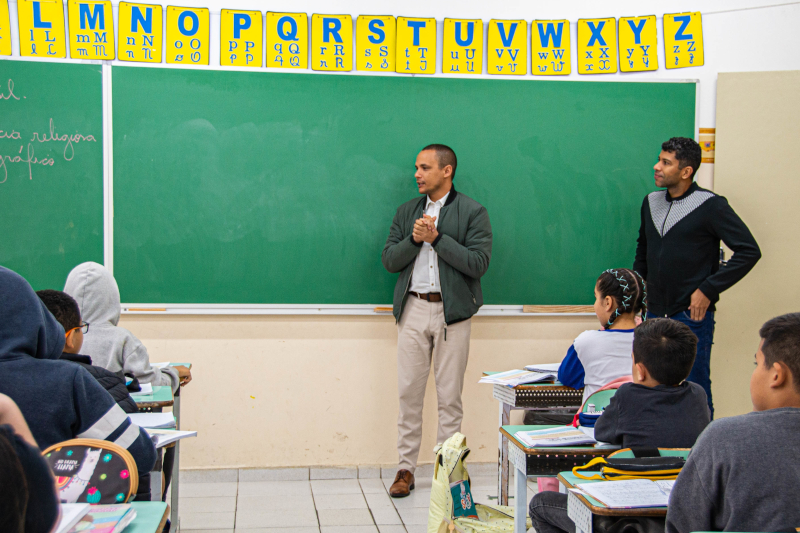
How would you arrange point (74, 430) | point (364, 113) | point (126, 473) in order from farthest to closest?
point (364, 113)
point (74, 430)
point (126, 473)

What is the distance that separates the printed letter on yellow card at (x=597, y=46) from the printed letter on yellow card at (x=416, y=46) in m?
0.87

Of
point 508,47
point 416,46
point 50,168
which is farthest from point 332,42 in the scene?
point 50,168

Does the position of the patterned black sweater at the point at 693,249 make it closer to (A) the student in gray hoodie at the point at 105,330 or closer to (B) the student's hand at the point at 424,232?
(B) the student's hand at the point at 424,232

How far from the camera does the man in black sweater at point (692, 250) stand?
3.22m

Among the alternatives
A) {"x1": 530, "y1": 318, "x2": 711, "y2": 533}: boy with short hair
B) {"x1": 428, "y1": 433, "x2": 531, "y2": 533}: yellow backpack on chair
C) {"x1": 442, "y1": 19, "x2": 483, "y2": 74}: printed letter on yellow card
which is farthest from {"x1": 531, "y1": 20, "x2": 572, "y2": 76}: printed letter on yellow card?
{"x1": 428, "y1": 433, "x2": 531, "y2": 533}: yellow backpack on chair

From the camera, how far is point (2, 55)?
333 cm

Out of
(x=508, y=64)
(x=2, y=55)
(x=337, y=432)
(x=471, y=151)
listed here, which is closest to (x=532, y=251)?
(x=471, y=151)

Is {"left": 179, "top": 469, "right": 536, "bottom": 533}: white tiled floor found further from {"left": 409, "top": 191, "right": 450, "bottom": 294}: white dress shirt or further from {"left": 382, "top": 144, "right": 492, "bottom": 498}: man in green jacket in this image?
{"left": 409, "top": 191, "right": 450, "bottom": 294}: white dress shirt

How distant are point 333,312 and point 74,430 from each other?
2268 millimetres

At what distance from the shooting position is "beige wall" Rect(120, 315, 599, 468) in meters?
3.57

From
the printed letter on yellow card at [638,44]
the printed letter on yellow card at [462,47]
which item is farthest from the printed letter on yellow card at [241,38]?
the printed letter on yellow card at [638,44]

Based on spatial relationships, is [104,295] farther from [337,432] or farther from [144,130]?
[337,432]

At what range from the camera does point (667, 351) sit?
5.87 ft

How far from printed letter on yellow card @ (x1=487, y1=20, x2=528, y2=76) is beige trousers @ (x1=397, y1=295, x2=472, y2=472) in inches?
55.7
